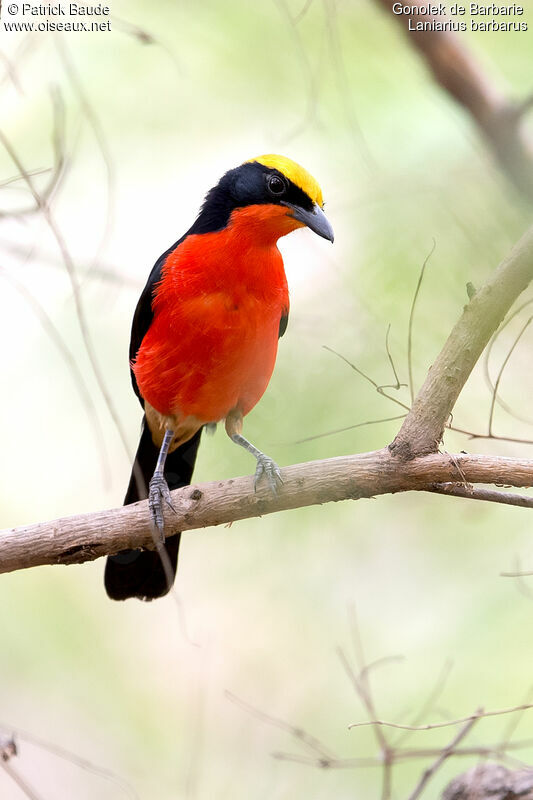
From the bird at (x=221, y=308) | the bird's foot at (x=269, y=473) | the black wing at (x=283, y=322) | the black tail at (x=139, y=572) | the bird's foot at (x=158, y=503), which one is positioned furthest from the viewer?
the black tail at (x=139, y=572)

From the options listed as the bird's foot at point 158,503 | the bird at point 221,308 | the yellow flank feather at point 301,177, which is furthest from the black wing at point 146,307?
the bird's foot at point 158,503

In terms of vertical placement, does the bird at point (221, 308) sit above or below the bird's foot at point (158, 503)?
above

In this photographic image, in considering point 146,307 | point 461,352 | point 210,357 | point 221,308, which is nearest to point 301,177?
point 221,308

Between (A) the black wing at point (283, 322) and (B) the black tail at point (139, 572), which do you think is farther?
(B) the black tail at point (139, 572)

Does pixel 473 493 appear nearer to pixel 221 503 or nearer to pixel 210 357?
pixel 221 503

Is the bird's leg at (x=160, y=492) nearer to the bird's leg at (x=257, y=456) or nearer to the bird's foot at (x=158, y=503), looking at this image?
the bird's foot at (x=158, y=503)

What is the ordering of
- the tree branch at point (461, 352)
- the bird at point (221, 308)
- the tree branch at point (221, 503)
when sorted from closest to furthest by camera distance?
the tree branch at point (461, 352) < the tree branch at point (221, 503) < the bird at point (221, 308)

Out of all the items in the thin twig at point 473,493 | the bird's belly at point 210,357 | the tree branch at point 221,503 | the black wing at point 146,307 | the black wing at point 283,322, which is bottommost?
the thin twig at point 473,493

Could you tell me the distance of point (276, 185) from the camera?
406cm

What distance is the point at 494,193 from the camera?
2.99 meters

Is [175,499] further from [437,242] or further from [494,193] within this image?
[494,193]

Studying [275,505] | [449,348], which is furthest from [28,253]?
[449,348]

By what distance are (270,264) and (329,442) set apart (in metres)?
0.95

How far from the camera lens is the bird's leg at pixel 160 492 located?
11.4ft
